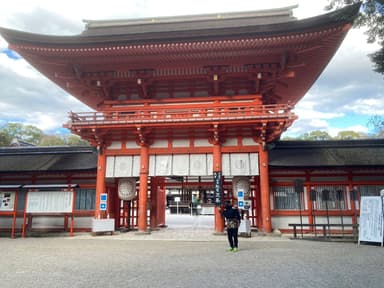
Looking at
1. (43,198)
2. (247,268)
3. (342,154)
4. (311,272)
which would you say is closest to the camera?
(311,272)

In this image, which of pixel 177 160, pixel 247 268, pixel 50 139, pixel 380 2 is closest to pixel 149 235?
pixel 177 160

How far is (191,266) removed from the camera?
21.9 feet

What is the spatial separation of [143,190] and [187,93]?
518 cm

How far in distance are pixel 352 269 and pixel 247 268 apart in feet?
7.56

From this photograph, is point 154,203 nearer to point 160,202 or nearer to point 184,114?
point 160,202

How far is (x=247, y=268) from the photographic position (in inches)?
253

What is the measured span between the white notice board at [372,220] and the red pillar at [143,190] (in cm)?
877

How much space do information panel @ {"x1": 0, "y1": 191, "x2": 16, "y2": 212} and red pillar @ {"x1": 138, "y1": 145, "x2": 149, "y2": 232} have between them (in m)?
5.84

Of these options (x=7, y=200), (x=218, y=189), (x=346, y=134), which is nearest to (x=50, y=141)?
(x=7, y=200)

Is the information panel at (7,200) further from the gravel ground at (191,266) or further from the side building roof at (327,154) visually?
the side building roof at (327,154)

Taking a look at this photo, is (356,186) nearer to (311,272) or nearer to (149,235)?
(311,272)

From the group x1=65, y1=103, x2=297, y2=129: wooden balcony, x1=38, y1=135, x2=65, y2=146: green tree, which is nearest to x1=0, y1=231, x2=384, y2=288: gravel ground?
x1=65, y1=103, x2=297, y2=129: wooden balcony

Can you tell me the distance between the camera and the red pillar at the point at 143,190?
510 inches

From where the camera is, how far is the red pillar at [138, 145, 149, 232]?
12.9 m
